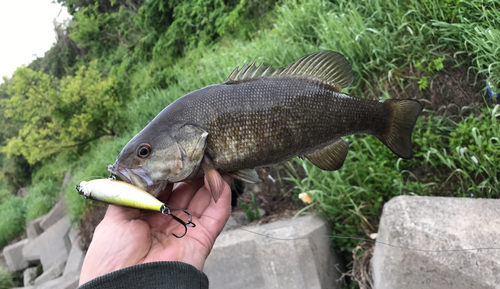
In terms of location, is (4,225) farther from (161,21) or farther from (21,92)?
(161,21)

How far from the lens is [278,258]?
2877 millimetres

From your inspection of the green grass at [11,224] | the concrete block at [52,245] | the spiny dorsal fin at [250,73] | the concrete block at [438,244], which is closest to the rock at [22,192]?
the green grass at [11,224]

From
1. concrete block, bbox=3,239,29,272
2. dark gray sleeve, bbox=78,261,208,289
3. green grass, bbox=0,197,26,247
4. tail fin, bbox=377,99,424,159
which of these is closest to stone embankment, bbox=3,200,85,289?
concrete block, bbox=3,239,29,272

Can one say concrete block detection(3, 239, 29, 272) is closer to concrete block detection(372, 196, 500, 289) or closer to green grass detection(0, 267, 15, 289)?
green grass detection(0, 267, 15, 289)

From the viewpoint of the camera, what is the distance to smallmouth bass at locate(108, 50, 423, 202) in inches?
59.5

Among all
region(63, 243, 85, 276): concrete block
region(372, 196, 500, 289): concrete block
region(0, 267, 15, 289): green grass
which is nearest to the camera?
region(372, 196, 500, 289): concrete block

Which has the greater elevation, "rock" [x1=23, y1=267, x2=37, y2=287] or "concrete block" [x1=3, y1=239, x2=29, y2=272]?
"concrete block" [x1=3, y1=239, x2=29, y2=272]

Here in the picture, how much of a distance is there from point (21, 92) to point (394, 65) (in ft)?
29.0

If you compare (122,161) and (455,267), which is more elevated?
(122,161)

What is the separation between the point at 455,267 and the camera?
2061 mm

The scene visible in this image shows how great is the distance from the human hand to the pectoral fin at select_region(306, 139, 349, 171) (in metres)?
0.56

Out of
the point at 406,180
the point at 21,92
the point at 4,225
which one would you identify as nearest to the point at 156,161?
the point at 406,180

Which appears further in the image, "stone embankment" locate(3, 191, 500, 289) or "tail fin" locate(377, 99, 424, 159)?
"stone embankment" locate(3, 191, 500, 289)

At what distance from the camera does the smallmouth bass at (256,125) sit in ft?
4.96
